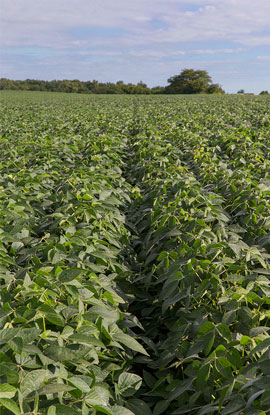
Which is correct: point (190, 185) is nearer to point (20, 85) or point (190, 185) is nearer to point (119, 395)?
point (119, 395)

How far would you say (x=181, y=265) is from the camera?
8.31ft

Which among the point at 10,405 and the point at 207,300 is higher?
the point at 10,405

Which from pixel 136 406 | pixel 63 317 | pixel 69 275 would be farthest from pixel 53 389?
pixel 136 406

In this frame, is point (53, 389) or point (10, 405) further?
point (53, 389)

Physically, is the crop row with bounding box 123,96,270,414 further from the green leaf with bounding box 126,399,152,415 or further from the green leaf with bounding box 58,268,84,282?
the green leaf with bounding box 58,268,84,282

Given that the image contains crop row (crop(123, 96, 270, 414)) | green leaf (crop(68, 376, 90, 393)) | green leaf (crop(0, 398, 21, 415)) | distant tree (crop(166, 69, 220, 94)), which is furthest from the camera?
distant tree (crop(166, 69, 220, 94))

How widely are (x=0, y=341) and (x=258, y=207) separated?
2609mm

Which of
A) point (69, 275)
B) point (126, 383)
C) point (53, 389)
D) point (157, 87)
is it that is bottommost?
point (126, 383)

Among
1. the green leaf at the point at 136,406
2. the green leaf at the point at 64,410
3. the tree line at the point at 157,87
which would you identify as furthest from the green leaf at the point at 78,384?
the tree line at the point at 157,87

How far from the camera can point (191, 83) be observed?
59.6m

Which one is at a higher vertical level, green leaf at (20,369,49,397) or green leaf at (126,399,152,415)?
green leaf at (20,369,49,397)

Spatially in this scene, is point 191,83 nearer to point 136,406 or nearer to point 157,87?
point 157,87

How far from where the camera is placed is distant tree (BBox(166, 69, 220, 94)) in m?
59.5

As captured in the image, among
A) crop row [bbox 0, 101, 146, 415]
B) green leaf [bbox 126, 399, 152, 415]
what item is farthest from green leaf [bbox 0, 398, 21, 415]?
green leaf [bbox 126, 399, 152, 415]
